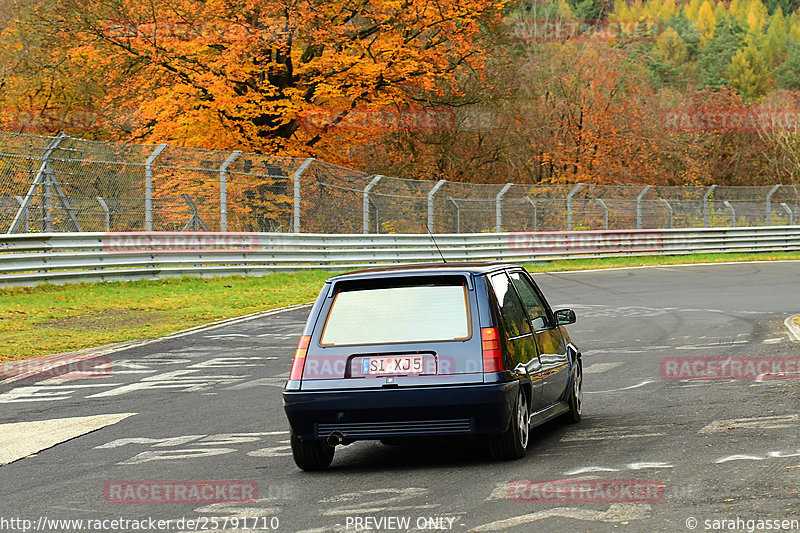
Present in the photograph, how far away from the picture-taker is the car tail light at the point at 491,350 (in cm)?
718

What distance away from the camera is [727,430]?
794 cm

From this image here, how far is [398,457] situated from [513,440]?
1.04 metres

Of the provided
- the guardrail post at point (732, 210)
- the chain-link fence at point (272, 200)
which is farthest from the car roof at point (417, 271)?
the guardrail post at point (732, 210)

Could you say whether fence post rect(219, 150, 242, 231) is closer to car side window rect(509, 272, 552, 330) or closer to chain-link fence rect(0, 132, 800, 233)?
chain-link fence rect(0, 132, 800, 233)

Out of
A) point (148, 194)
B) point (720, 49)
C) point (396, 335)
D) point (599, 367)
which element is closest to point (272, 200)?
point (148, 194)

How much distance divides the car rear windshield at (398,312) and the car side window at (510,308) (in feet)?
1.14

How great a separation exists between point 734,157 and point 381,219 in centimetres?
4208

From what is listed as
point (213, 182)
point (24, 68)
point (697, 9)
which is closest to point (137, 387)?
point (213, 182)

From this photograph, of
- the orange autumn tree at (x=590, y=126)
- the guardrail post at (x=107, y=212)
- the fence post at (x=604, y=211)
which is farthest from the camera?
the orange autumn tree at (x=590, y=126)

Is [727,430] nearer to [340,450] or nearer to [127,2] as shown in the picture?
[340,450]

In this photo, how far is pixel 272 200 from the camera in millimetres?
27641

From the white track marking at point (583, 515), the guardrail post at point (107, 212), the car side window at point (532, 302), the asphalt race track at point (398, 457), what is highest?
the guardrail post at point (107, 212)

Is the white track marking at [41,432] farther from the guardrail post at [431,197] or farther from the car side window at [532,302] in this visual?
the guardrail post at [431,197]

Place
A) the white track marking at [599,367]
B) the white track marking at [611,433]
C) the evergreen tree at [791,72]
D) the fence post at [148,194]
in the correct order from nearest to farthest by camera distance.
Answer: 1. the white track marking at [611,433]
2. the white track marking at [599,367]
3. the fence post at [148,194]
4. the evergreen tree at [791,72]
